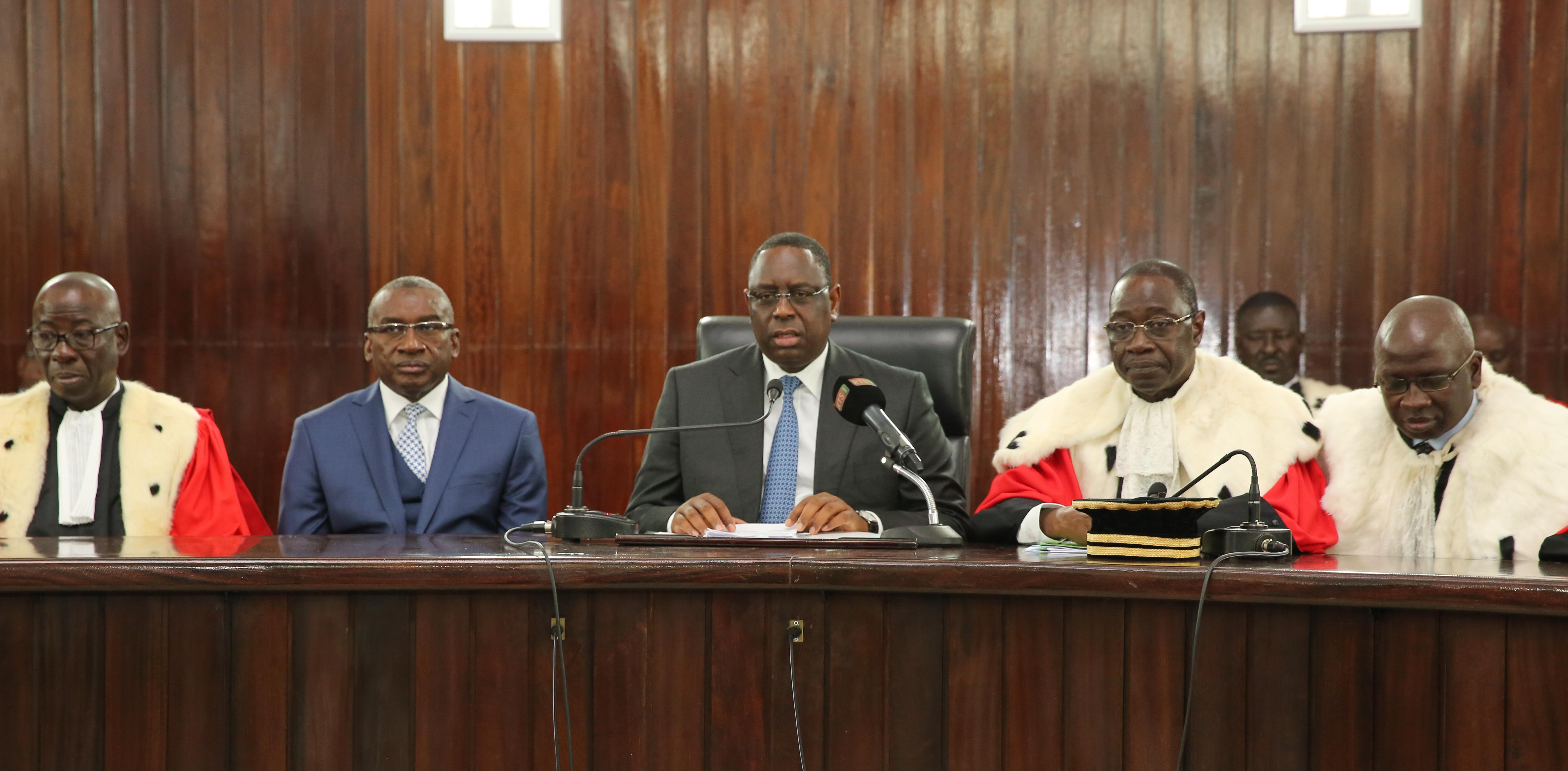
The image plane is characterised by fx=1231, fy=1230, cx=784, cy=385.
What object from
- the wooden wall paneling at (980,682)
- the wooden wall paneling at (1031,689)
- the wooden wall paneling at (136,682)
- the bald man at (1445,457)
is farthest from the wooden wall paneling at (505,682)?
the bald man at (1445,457)

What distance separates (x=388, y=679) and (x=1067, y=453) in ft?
5.47

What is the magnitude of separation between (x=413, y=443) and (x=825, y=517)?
1.42m

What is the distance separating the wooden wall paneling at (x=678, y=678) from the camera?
A: 2105mm

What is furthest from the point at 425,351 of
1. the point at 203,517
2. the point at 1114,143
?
the point at 1114,143

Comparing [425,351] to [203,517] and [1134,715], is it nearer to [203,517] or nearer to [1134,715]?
[203,517]

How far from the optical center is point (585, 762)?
210cm

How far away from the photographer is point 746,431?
3.14 metres

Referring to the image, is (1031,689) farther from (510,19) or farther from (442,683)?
(510,19)

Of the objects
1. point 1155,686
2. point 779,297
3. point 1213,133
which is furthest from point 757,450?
point 1213,133

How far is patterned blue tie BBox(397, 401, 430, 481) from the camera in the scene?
11.2ft

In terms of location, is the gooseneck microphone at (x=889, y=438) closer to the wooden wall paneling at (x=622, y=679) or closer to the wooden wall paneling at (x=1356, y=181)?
the wooden wall paneling at (x=622, y=679)

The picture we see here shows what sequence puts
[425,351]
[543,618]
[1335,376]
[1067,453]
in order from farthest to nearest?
[1335,376] < [425,351] < [1067,453] < [543,618]

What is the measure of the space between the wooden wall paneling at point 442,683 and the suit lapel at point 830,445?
115 centimetres

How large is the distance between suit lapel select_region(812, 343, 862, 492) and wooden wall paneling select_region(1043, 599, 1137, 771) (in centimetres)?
110
